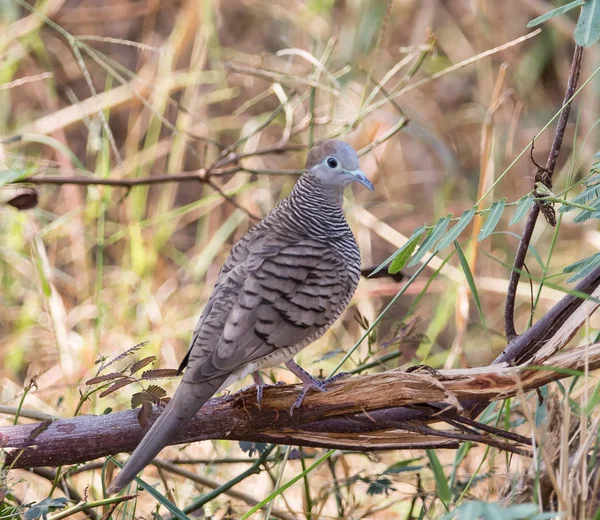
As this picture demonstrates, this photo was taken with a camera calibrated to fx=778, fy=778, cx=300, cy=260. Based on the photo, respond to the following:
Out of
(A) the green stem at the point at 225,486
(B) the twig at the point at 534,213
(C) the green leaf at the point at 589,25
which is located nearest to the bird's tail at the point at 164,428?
(A) the green stem at the point at 225,486

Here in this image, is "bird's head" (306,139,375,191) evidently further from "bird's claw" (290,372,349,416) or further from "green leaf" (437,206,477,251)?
"green leaf" (437,206,477,251)

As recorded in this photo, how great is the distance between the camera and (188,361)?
214 centimetres

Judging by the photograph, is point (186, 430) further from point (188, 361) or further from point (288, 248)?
point (288, 248)

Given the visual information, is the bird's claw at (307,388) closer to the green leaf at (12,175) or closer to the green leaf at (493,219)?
the green leaf at (493,219)

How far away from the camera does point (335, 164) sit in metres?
2.71

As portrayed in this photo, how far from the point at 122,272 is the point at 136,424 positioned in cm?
256

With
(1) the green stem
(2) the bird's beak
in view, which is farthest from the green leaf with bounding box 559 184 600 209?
(1) the green stem

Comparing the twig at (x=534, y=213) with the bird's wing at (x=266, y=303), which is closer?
the twig at (x=534, y=213)

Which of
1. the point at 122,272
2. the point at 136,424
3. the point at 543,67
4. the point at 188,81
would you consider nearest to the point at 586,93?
the point at 543,67

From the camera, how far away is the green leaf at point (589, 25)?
1.52m

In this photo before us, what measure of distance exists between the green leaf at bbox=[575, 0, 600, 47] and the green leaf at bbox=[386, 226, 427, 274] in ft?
1.66

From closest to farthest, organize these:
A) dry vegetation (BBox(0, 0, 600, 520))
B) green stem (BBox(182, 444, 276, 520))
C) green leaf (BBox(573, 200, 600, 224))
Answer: green leaf (BBox(573, 200, 600, 224)) → green stem (BBox(182, 444, 276, 520)) → dry vegetation (BBox(0, 0, 600, 520))

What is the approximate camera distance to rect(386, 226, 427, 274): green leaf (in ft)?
5.76

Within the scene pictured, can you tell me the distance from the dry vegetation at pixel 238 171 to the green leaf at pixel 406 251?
4.01 ft
